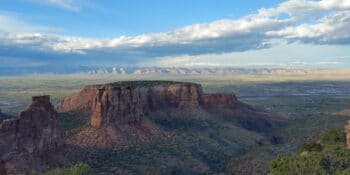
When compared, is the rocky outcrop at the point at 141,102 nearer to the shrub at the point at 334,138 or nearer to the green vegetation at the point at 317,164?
the shrub at the point at 334,138

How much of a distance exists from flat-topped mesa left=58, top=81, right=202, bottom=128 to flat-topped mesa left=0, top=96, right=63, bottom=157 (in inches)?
819

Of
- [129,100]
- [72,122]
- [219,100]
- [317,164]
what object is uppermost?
[129,100]

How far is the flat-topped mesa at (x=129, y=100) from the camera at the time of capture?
10912 cm

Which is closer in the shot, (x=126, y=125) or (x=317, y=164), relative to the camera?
(x=317, y=164)

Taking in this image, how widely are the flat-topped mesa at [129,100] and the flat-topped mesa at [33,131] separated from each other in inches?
819

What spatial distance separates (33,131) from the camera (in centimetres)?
8250

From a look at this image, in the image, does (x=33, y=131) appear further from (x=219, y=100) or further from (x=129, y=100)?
(x=219, y=100)

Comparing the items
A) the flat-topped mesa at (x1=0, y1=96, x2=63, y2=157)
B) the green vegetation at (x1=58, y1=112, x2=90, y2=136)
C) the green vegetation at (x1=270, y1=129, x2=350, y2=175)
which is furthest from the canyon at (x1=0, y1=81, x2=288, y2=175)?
the green vegetation at (x1=270, y1=129, x2=350, y2=175)

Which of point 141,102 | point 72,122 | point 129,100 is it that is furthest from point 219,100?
point 72,122

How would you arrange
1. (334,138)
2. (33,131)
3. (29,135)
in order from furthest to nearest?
(334,138), (33,131), (29,135)

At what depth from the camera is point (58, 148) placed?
86.7m

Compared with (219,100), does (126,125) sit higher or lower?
lower

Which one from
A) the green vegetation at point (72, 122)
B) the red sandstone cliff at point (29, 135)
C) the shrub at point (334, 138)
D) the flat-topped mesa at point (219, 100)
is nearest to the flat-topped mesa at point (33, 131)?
the red sandstone cliff at point (29, 135)

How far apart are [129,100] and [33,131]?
3466 cm
